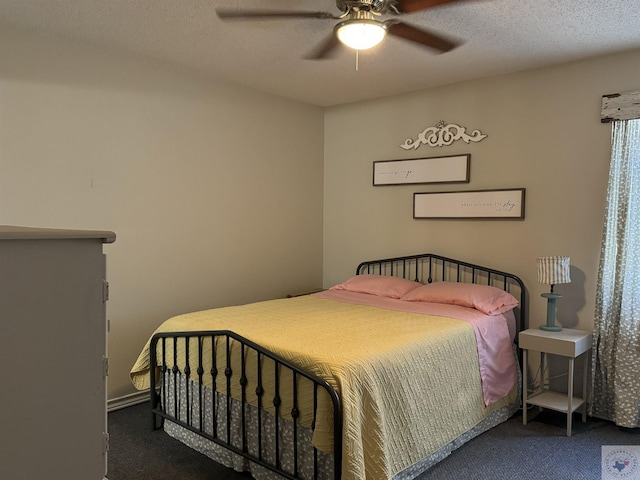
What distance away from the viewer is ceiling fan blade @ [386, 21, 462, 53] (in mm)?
2580

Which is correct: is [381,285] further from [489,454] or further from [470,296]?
[489,454]

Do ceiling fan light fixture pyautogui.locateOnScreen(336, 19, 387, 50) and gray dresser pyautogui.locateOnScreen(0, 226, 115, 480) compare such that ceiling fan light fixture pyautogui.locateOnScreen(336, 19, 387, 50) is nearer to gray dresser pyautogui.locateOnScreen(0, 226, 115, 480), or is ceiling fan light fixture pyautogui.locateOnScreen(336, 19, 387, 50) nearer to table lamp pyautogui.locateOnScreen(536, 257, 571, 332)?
gray dresser pyautogui.locateOnScreen(0, 226, 115, 480)

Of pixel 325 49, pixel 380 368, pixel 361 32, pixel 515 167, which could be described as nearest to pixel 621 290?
pixel 515 167

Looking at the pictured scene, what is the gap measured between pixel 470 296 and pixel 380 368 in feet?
4.64

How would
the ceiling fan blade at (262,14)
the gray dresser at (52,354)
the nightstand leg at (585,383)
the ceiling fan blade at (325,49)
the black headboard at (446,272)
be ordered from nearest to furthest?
the gray dresser at (52,354) < the ceiling fan blade at (262,14) < the ceiling fan blade at (325,49) < the nightstand leg at (585,383) < the black headboard at (446,272)

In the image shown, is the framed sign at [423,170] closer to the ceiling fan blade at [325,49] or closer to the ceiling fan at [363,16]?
the ceiling fan blade at [325,49]

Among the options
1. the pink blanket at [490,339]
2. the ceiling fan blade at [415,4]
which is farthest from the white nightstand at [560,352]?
the ceiling fan blade at [415,4]

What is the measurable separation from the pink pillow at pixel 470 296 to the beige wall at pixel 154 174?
1.46 metres

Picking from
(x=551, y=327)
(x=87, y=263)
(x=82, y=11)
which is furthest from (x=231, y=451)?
(x=82, y=11)

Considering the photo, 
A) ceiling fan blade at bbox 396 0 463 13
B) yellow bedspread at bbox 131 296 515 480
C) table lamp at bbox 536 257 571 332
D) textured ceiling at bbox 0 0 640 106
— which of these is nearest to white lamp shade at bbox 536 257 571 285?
table lamp at bbox 536 257 571 332

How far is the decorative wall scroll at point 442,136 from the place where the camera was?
3.94 meters

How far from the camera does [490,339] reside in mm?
3146

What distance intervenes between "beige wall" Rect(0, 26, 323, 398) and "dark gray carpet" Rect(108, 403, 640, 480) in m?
0.64

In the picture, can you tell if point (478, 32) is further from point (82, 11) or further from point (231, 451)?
point (231, 451)
